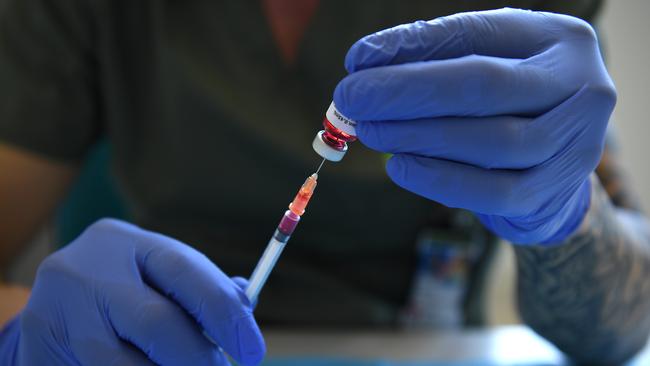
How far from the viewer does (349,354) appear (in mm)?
835

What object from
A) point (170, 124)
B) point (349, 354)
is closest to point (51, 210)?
point (170, 124)

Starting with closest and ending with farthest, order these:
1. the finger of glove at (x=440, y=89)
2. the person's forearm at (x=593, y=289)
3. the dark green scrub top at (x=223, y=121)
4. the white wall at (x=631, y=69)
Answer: the finger of glove at (x=440, y=89) → the person's forearm at (x=593, y=289) → the dark green scrub top at (x=223, y=121) → the white wall at (x=631, y=69)

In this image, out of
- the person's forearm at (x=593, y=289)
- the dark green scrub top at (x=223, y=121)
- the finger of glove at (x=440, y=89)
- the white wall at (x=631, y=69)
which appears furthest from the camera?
the white wall at (x=631, y=69)

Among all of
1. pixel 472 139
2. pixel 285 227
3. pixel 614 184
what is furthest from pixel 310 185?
pixel 614 184

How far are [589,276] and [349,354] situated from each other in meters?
0.32

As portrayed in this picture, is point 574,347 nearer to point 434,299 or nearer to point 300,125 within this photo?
point 434,299

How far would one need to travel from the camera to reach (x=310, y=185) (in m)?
0.58

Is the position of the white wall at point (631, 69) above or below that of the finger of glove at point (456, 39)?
below

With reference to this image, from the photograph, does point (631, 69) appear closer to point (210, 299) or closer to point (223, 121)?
point (223, 121)

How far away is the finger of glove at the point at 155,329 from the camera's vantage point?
1.84 feet

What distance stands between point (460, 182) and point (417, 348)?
41 cm

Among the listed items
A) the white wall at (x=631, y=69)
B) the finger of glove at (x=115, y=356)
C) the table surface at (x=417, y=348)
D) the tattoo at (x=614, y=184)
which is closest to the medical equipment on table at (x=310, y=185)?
the finger of glove at (x=115, y=356)

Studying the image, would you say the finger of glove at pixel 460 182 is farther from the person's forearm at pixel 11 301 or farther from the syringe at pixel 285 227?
the person's forearm at pixel 11 301

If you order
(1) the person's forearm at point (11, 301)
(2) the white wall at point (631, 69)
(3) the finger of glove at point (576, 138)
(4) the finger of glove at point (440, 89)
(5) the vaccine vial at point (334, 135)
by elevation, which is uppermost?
(4) the finger of glove at point (440, 89)
